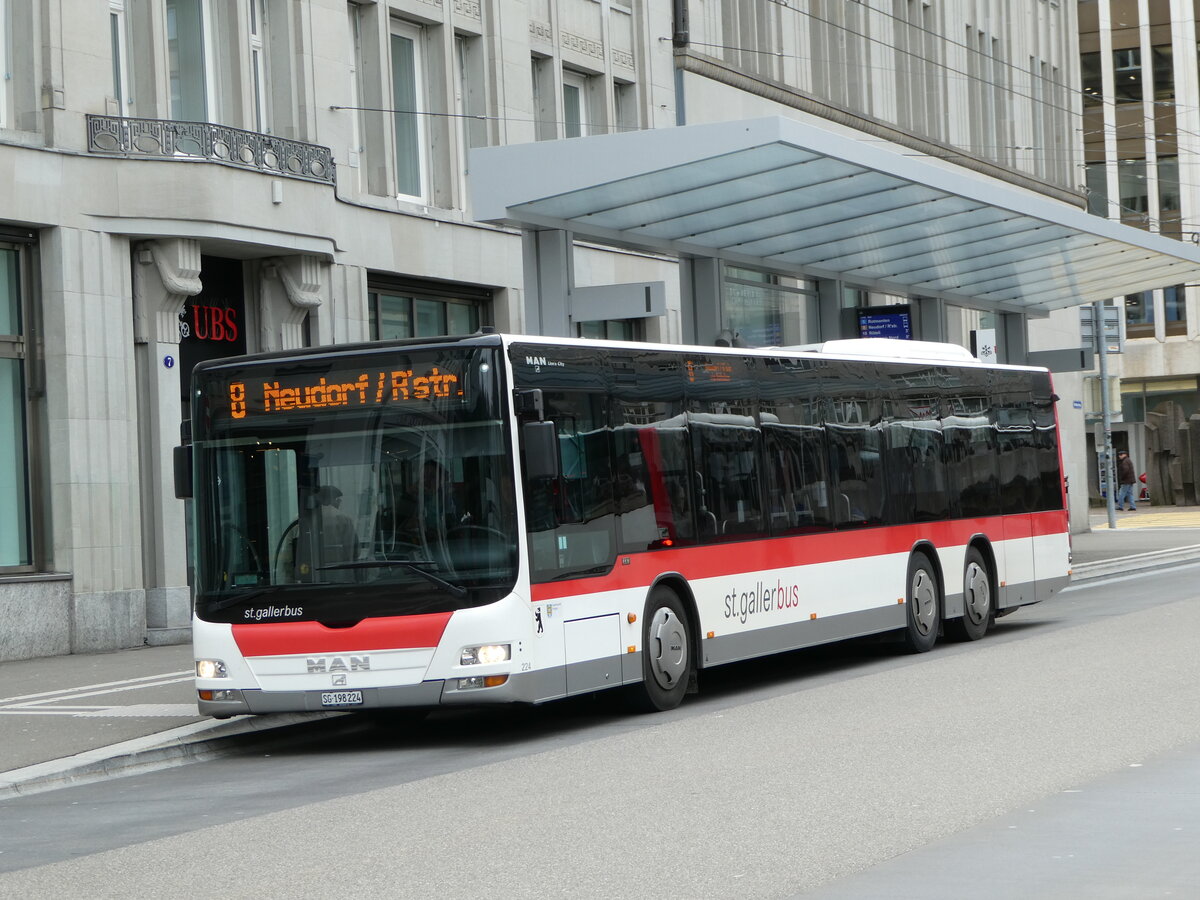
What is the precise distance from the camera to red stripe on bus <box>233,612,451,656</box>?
11.5 m

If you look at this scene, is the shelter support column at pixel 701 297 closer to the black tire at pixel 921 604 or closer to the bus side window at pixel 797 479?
the black tire at pixel 921 604

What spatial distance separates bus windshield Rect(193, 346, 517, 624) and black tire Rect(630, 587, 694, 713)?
1788 mm

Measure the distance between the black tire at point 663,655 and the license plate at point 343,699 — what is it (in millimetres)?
2177

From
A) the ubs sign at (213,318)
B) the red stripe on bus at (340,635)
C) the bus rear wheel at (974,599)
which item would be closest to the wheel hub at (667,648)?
the red stripe on bus at (340,635)

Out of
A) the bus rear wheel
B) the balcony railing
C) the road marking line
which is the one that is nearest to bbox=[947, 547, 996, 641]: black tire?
the bus rear wheel

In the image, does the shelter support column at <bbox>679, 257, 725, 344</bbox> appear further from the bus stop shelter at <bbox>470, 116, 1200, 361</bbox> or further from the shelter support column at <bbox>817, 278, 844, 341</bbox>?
the shelter support column at <bbox>817, 278, 844, 341</bbox>

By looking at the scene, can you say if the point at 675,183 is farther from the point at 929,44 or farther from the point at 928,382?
the point at 929,44

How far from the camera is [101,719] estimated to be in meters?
13.5

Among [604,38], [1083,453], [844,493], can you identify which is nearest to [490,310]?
[604,38]

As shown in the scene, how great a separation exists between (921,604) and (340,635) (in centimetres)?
719

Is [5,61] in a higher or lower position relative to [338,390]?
higher

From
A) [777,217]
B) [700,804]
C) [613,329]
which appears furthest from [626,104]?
[700,804]

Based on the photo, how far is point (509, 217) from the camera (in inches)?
709

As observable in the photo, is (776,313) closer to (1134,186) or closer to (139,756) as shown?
(139,756)
